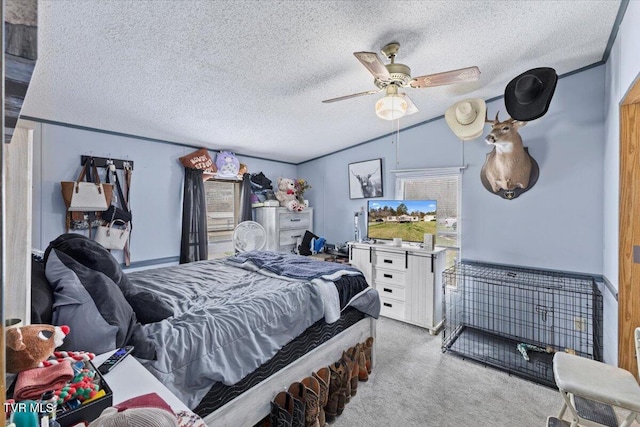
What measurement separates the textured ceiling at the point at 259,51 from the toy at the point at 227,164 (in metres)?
0.81

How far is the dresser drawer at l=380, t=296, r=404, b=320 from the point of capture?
3.40m

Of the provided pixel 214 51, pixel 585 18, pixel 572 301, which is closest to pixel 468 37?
pixel 585 18

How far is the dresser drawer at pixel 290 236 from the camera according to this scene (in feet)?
14.6

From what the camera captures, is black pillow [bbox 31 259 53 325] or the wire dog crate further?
the wire dog crate

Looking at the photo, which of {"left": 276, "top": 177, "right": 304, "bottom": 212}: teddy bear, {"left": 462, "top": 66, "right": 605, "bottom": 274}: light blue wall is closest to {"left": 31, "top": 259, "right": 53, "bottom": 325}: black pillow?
{"left": 276, "top": 177, "right": 304, "bottom": 212}: teddy bear

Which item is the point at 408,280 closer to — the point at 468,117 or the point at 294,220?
the point at 468,117

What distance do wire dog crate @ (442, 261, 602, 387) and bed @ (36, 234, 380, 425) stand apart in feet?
4.82

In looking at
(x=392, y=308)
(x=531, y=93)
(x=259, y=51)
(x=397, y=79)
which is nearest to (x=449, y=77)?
(x=397, y=79)

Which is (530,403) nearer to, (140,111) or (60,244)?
(60,244)

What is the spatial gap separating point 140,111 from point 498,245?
155 inches

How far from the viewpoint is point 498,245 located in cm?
322

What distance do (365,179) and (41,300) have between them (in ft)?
12.4

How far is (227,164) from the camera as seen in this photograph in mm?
3914

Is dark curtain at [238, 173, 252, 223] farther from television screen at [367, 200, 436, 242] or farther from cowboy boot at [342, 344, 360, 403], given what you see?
cowboy boot at [342, 344, 360, 403]
